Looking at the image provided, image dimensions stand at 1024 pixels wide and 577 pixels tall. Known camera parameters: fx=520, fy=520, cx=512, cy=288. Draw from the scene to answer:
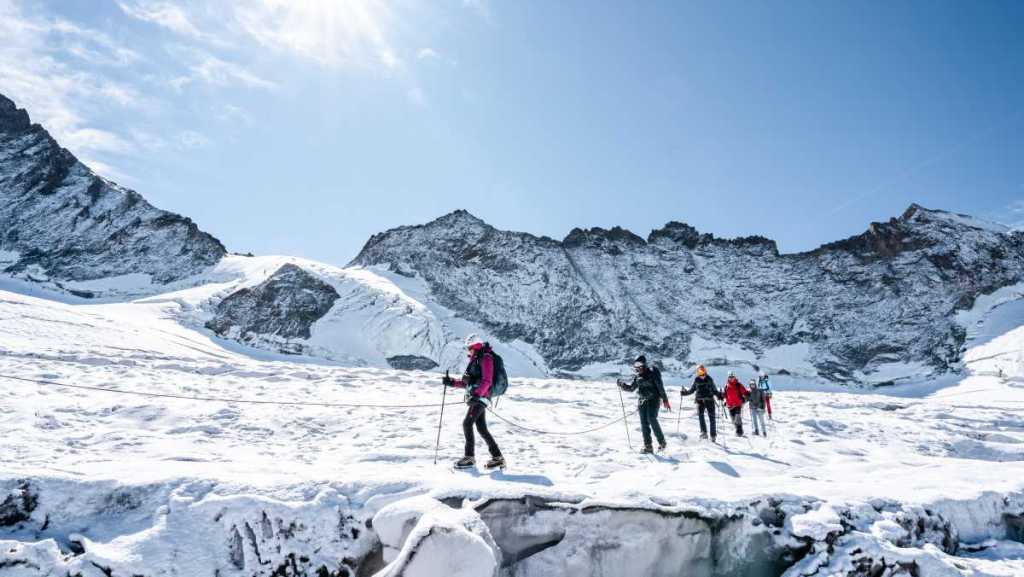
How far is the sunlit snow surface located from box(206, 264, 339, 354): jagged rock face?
30219 millimetres

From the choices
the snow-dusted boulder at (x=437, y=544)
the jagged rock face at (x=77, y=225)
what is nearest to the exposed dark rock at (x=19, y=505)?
the snow-dusted boulder at (x=437, y=544)

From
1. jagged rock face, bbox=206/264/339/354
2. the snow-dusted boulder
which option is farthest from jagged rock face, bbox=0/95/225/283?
the snow-dusted boulder

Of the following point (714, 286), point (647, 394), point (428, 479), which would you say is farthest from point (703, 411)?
point (714, 286)

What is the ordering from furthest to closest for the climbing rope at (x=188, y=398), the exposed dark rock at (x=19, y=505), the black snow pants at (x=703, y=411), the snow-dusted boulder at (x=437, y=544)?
the black snow pants at (x=703, y=411), the climbing rope at (x=188, y=398), the exposed dark rock at (x=19, y=505), the snow-dusted boulder at (x=437, y=544)

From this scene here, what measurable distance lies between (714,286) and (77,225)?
88.5m

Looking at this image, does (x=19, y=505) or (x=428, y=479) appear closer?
(x=19, y=505)

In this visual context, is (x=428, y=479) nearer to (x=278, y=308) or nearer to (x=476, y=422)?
(x=476, y=422)

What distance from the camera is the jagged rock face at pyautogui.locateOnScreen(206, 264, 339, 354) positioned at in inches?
1945

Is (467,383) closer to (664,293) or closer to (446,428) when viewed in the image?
(446,428)

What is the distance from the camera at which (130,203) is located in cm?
7406

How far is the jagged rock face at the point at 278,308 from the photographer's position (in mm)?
49406

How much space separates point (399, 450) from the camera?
8.52 m

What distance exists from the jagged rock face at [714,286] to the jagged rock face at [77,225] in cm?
2479

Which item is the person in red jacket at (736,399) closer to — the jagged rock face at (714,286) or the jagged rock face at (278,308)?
the jagged rock face at (278,308)
